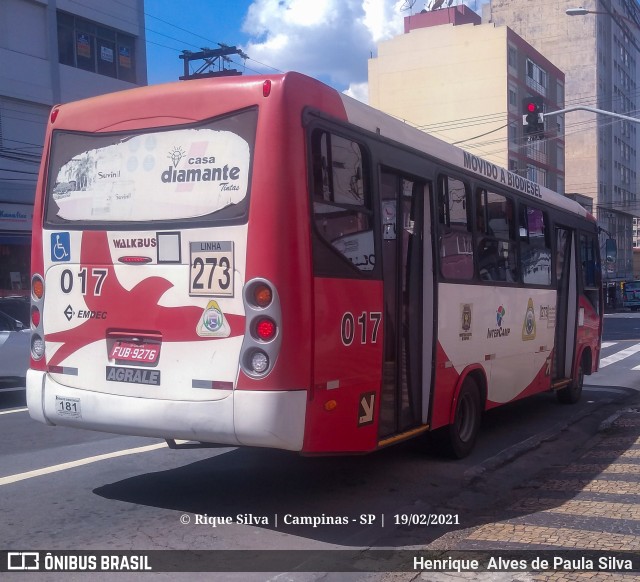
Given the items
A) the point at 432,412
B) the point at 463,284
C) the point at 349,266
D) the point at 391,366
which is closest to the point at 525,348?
the point at 463,284

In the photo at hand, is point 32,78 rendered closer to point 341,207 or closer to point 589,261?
point 589,261

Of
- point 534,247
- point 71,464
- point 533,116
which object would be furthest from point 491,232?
point 533,116

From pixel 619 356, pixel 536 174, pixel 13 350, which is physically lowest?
pixel 619 356

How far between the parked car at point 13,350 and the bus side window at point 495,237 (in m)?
6.31

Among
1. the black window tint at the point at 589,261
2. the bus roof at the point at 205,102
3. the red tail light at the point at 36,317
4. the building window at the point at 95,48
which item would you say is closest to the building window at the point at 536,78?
the building window at the point at 95,48

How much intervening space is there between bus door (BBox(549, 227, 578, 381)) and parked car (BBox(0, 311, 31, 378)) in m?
7.50

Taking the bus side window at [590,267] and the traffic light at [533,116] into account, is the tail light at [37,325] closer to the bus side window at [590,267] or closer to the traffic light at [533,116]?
the bus side window at [590,267]

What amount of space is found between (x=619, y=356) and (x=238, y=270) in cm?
1714

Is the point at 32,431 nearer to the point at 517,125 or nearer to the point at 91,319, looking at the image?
the point at 91,319

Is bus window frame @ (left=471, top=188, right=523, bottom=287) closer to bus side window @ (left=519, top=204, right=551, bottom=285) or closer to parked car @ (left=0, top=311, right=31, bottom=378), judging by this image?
bus side window @ (left=519, top=204, right=551, bottom=285)

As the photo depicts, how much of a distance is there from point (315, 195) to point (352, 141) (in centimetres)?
74

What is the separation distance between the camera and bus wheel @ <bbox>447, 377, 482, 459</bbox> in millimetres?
8086

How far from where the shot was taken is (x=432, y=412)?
7461 mm

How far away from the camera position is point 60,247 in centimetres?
642
